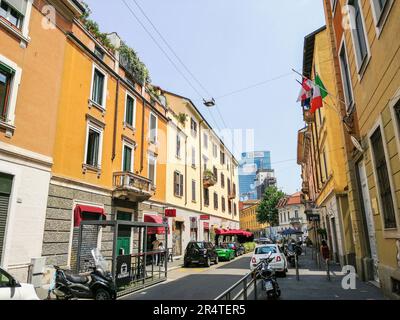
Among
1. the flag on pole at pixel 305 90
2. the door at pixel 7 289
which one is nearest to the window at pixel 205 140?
the flag on pole at pixel 305 90

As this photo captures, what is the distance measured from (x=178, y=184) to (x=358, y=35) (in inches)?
796

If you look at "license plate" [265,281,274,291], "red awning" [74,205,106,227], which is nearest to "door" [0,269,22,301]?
"license plate" [265,281,274,291]

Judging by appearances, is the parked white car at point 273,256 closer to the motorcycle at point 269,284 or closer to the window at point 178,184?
the motorcycle at point 269,284

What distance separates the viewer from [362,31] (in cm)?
910

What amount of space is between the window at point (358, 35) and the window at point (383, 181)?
8.02 ft

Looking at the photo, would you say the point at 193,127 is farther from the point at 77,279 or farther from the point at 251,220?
the point at 251,220

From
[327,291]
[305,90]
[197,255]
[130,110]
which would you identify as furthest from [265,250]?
[130,110]

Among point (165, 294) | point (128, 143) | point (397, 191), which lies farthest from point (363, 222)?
point (128, 143)

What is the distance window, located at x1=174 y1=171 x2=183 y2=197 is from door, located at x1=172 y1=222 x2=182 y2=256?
105 inches

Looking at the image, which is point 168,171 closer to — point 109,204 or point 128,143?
point 128,143

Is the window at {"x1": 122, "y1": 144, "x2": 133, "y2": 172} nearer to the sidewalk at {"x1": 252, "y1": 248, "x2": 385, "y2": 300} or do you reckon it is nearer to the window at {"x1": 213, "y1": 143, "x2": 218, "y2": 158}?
the sidewalk at {"x1": 252, "y1": 248, "x2": 385, "y2": 300}

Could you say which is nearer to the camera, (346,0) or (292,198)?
(346,0)

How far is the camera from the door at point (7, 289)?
5973 millimetres
